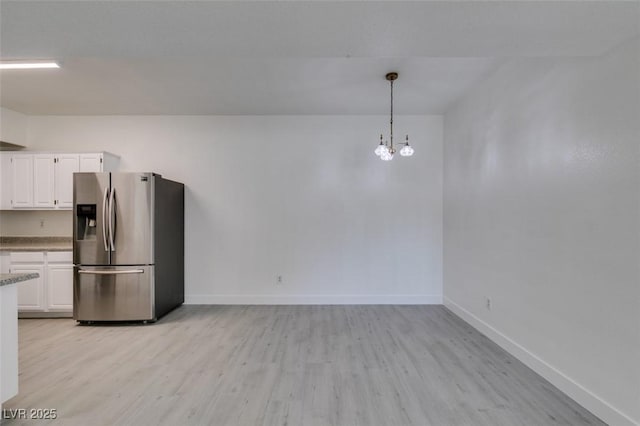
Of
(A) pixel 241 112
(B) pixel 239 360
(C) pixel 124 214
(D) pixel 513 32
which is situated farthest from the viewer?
(A) pixel 241 112

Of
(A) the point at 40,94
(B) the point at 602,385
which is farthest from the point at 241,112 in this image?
(B) the point at 602,385

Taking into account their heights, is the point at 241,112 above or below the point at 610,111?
above

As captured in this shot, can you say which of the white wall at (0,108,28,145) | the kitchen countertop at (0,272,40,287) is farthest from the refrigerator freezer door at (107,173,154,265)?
the white wall at (0,108,28,145)

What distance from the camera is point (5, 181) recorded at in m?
3.79

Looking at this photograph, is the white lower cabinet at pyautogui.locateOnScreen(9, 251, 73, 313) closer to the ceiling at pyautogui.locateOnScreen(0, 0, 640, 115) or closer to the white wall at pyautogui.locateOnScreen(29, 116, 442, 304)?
the white wall at pyautogui.locateOnScreen(29, 116, 442, 304)

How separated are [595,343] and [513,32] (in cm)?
212

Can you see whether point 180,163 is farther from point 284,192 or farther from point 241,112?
point 284,192

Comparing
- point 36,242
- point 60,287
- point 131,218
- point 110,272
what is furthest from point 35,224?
point 131,218

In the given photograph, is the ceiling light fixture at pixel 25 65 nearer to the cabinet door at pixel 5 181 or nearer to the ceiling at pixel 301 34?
the ceiling at pixel 301 34

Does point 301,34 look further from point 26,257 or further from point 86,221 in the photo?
point 26,257

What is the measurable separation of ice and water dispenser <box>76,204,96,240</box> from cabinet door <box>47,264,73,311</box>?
0.49 meters

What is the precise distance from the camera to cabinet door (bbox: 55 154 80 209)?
3793mm

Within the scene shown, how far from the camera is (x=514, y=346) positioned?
2664 millimetres

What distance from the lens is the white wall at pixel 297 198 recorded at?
4270 millimetres
